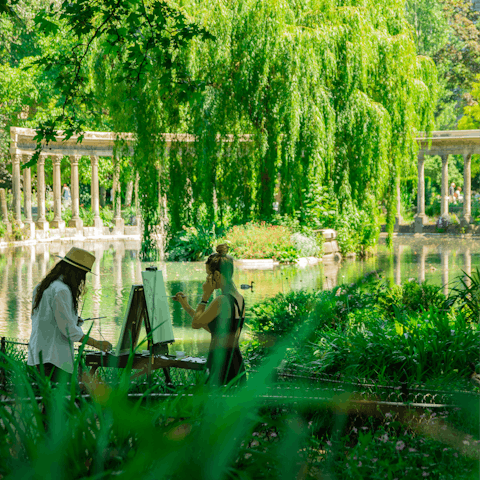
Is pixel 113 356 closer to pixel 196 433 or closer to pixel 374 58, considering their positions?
pixel 196 433

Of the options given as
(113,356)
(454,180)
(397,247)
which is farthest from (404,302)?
(454,180)

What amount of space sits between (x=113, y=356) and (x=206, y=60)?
16719mm

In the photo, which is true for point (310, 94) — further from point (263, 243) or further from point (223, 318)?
point (223, 318)

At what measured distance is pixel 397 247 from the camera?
30.1 meters

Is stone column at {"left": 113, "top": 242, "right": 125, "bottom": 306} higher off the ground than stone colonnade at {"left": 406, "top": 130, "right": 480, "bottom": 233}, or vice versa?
stone colonnade at {"left": 406, "top": 130, "right": 480, "bottom": 233}

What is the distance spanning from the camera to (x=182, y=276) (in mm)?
19719

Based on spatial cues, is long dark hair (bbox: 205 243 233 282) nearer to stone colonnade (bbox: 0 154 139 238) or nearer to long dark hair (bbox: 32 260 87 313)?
long dark hair (bbox: 32 260 87 313)

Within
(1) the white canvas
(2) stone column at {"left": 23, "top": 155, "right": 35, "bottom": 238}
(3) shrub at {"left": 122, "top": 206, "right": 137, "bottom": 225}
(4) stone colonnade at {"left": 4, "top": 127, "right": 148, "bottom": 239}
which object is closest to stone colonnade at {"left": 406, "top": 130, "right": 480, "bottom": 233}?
(3) shrub at {"left": 122, "top": 206, "right": 137, "bottom": 225}

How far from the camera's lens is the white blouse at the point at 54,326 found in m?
5.02

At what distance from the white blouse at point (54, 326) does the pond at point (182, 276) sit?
457 centimetres

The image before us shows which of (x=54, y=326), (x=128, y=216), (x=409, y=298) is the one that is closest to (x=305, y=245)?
(x=409, y=298)

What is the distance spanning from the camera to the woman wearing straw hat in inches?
197

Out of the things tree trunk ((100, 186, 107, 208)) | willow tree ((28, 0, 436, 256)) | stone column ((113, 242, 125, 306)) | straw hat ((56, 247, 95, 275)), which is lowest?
stone column ((113, 242, 125, 306))

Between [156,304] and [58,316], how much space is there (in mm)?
1173
